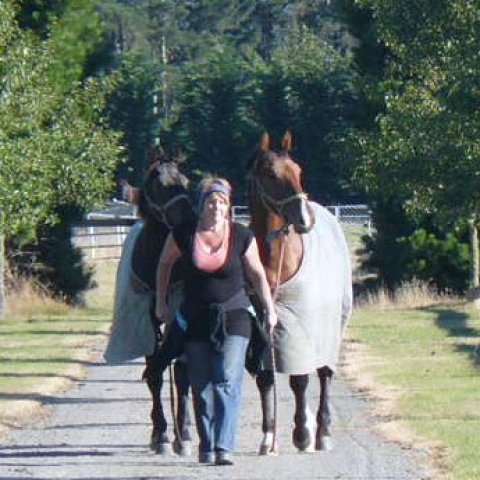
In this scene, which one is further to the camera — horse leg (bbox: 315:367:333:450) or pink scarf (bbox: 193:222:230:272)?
horse leg (bbox: 315:367:333:450)

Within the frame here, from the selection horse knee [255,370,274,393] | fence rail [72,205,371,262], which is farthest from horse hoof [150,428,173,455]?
fence rail [72,205,371,262]

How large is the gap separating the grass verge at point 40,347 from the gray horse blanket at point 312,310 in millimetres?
3192

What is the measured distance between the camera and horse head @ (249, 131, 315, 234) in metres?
12.0

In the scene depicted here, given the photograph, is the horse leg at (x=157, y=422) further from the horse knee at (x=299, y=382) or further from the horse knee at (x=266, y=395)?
the horse knee at (x=299, y=382)

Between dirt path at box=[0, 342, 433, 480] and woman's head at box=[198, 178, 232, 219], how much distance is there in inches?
70.6

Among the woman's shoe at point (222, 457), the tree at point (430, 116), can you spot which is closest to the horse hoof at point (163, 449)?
the woman's shoe at point (222, 457)

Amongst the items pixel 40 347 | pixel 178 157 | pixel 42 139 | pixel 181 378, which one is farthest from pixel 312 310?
pixel 42 139

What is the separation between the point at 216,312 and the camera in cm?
1122

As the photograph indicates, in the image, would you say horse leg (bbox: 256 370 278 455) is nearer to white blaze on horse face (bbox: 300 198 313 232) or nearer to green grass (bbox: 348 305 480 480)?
white blaze on horse face (bbox: 300 198 313 232)

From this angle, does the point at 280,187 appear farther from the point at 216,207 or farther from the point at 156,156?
the point at 156,156

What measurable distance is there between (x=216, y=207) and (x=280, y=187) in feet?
3.60

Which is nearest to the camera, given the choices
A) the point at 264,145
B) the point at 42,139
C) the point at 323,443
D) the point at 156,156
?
the point at 264,145

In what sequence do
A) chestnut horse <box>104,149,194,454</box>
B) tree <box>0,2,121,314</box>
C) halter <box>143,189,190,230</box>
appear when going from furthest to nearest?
1. tree <box>0,2,121,314</box>
2. halter <box>143,189,190,230</box>
3. chestnut horse <box>104,149,194,454</box>

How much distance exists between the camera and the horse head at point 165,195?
12945mm
